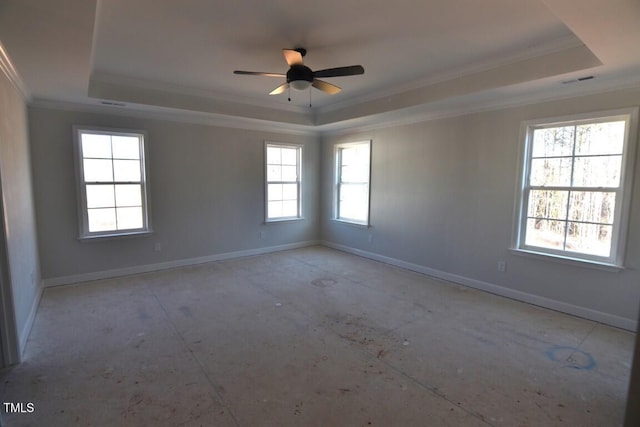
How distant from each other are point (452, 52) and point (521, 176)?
5.59ft

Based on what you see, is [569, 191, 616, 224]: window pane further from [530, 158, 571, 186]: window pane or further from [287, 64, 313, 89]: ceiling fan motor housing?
[287, 64, 313, 89]: ceiling fan motor housing

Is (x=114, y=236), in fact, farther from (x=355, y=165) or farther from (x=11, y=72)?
(x=355, y=165)

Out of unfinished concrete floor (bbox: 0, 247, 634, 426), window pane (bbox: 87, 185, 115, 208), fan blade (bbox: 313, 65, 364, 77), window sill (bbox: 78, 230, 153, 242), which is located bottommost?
unfinished concrete floor (bbox: 0, 247, 634, 426)

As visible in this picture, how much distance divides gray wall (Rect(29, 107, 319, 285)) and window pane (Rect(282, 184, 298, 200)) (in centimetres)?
25

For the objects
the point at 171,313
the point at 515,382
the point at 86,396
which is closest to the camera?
the point at 86,396

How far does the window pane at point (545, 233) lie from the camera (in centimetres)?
366

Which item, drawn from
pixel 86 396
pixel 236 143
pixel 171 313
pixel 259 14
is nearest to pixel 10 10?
pixel 259 14

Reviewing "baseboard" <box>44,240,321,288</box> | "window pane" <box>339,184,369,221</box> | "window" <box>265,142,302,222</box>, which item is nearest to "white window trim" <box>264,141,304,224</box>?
"window" <box>265,142,302,222</box>

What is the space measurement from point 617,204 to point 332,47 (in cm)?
324

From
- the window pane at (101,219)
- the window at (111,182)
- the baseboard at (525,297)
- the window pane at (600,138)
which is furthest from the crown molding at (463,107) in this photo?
the window pane at (101,219)

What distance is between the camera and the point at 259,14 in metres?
2.52

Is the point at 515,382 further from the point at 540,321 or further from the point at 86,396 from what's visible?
the point at 86,396

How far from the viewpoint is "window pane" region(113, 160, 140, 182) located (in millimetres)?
4623

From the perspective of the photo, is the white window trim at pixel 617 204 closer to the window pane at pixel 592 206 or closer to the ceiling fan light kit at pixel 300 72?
the window pane at pixel 592 206
